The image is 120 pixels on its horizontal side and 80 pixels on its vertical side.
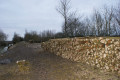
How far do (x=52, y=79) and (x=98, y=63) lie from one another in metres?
2.50

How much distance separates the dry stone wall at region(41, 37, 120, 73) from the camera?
4906mm

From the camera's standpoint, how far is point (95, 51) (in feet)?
19.4

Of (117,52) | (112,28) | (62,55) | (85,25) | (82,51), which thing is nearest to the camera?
(117,52)

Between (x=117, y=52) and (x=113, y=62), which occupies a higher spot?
(x=117, y=52)

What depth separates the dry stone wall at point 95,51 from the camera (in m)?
4.91

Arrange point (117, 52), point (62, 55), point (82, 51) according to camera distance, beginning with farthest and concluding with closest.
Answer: point (62, 55) → point (82, 51) → point (117, 52)

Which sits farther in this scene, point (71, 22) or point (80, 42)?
point (71, 22)

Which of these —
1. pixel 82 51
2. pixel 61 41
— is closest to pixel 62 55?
pixel 61 41

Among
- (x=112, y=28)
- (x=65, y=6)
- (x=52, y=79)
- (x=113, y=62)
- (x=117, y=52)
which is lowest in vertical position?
(x=52, y=79)

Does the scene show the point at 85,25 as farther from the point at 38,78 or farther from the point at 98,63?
the point at 38,78

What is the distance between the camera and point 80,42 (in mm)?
6965

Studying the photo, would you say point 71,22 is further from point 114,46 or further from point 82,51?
point 114,46

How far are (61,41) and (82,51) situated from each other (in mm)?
2389

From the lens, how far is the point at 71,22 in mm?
15734
